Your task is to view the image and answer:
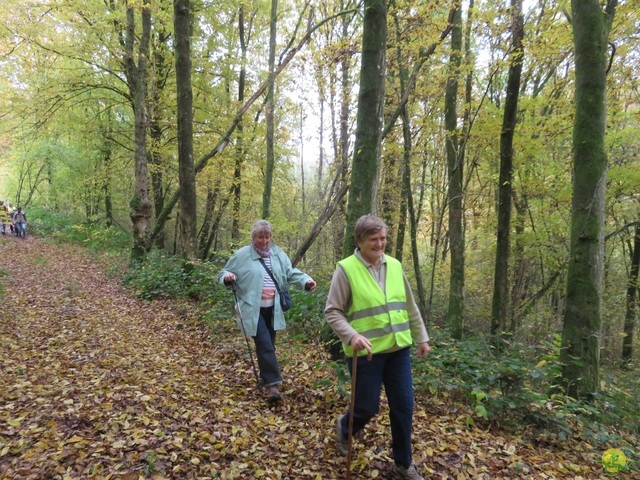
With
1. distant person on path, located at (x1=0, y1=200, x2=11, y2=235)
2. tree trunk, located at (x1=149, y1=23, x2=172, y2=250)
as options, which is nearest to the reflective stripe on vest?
tree trunk, located at (x1=149, y1=23, x2=172, y2=250)

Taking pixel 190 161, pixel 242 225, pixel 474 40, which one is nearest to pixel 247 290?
pixel 190 161

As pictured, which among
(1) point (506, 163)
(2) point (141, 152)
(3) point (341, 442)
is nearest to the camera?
(3) point (341, 442)

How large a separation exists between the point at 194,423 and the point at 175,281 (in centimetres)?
633

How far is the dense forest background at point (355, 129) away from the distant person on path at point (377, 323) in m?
1.49

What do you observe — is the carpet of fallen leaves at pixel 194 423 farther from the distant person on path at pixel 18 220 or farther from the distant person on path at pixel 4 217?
the distant person on path at pixel 4 217

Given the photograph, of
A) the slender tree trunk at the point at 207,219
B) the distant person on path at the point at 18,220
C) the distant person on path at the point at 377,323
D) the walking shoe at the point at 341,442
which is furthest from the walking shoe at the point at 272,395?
the distant person on path at the point at 18,220

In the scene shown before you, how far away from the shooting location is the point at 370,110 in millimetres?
5250

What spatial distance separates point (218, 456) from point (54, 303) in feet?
23.4

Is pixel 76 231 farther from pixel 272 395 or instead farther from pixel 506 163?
pixel 506 163

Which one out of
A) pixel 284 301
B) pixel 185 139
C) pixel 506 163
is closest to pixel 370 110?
pixel 284 301

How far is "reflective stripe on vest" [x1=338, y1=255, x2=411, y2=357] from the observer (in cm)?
272

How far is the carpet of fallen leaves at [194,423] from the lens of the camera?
3.08 metres

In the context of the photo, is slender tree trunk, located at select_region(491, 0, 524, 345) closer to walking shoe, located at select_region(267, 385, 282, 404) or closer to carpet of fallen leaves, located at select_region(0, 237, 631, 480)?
carpet of fallen leaves, located at select_region(0, 237, 631, 480)

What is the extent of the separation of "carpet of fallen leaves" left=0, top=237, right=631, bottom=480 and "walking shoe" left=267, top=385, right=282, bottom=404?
0.11 m
